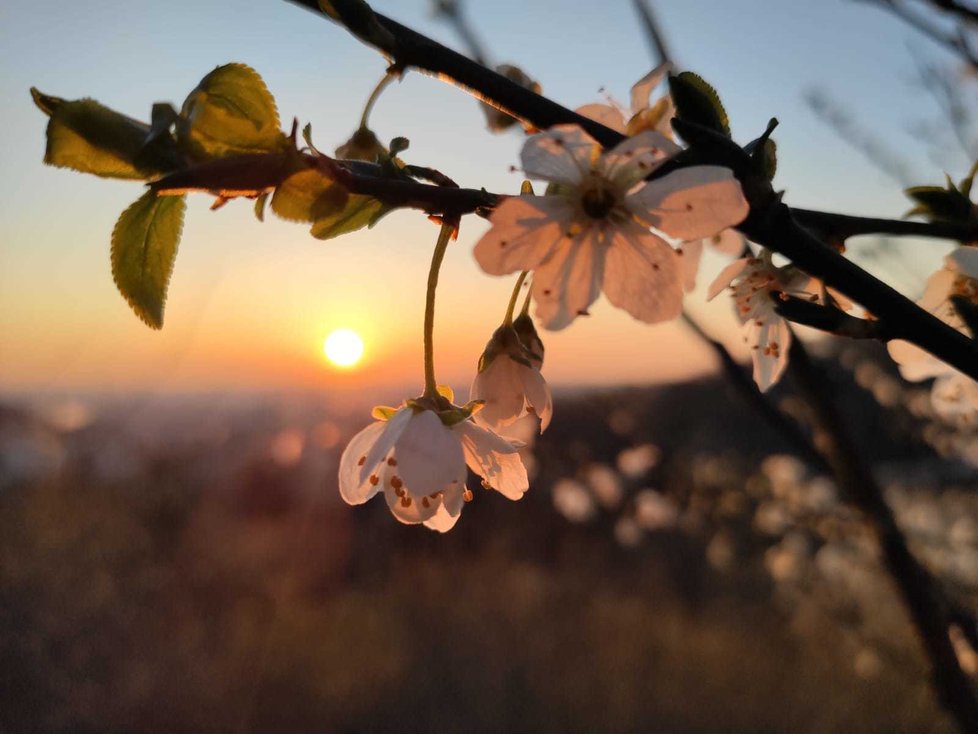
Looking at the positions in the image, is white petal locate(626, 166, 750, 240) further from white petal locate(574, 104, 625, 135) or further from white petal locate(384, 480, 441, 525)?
white petal locate(384, 480, 441, 525)

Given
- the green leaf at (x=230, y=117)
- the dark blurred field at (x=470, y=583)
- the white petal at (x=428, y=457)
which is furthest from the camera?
the dark blurred field at (x=470, y=583)

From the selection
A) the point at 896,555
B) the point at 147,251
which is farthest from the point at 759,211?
the point at 896,555

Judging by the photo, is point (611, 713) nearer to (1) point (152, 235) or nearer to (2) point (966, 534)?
(2) point (966, 534)

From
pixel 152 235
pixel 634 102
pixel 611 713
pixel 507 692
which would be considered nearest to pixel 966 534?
pixel 611 713

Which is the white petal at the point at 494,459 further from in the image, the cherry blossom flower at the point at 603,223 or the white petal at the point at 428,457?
the cherry blossom flower at the point at 603,223

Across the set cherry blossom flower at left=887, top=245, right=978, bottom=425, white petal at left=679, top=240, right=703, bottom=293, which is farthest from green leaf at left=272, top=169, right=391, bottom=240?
cherry blossom flower at left=887, top=245, right=978, bottom=425

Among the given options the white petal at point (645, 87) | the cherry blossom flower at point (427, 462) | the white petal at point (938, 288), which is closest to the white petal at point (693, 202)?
the white petal at point (645, 87)

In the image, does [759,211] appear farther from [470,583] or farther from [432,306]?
[470,583]
